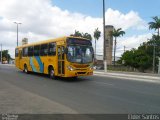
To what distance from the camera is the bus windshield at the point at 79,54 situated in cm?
1983

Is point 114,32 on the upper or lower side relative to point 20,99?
upper

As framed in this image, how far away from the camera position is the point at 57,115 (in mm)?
8961

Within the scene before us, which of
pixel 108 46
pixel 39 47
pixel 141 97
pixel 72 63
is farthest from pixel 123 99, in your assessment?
pixel 108 46

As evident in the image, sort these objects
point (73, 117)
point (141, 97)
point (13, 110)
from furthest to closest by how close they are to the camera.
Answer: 1. point (141, 97)
2. point (13, 110)
3. point (73, 117)

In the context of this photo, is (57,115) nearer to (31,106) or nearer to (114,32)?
(31,106)

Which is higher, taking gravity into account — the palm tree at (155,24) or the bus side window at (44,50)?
the palm tree at (155,24)

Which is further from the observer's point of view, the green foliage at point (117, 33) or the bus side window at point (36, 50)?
the green foliage at point (117, 33)

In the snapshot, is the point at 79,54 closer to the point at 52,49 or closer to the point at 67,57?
the point at 67,57

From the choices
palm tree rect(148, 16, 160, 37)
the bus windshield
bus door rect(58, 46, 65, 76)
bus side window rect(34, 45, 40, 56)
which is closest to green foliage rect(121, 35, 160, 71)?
palm tree rect(148, 16, 160, 37)

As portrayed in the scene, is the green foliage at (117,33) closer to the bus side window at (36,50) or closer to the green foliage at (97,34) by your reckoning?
the green foliage at (97,34)

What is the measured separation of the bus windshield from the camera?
19.8m

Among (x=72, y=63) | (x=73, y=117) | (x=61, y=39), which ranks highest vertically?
(x=61, y=39)

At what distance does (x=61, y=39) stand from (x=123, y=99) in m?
9.51

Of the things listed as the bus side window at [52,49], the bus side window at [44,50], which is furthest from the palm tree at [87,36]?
the bus side window at [52,49]
